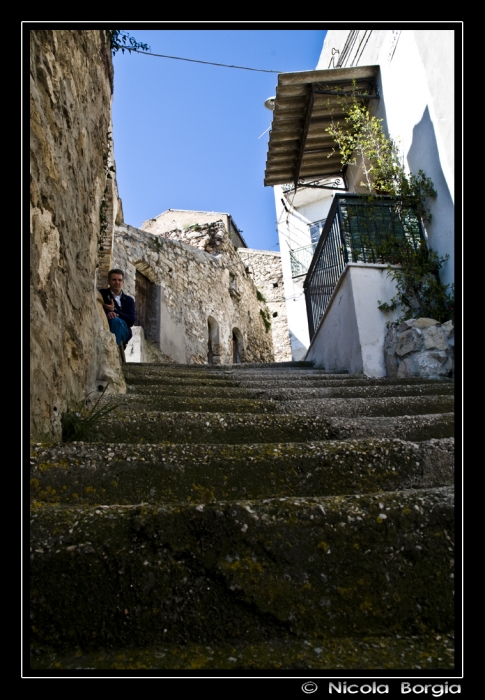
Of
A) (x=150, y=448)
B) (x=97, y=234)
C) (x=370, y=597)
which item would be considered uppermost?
(x=97, y=234)

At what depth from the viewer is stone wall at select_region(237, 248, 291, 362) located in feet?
63.6

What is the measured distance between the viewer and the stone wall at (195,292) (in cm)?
1045

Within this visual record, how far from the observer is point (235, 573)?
1211mm

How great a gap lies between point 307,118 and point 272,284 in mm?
13370

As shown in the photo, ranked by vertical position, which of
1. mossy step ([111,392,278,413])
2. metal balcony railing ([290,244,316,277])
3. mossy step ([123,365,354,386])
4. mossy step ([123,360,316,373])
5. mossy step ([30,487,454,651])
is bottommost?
mossy step ([30,487,454,651])

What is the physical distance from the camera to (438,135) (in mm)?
5027

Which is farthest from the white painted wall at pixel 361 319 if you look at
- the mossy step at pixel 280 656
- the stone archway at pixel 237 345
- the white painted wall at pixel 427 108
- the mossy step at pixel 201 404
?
the stone archway at pixel 237 345

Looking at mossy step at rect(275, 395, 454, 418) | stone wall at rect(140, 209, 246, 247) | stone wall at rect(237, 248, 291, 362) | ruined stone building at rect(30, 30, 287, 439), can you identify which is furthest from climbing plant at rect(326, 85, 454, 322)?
stone wall at rect(140, 209, 246, 247)

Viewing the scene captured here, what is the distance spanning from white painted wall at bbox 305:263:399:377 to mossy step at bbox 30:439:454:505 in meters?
2.71

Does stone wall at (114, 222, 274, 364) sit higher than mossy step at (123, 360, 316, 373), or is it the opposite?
stone wall at (114, 222, 274, 364)

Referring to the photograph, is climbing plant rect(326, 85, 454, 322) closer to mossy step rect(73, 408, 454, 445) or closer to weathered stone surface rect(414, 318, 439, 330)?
weathered stone surface rect(414, 318, 439, 330)

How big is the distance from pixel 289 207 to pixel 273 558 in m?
14.3

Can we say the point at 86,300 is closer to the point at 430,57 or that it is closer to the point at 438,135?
the point at 438,135

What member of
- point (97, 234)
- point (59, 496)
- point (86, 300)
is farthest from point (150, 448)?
point (97, 234)
